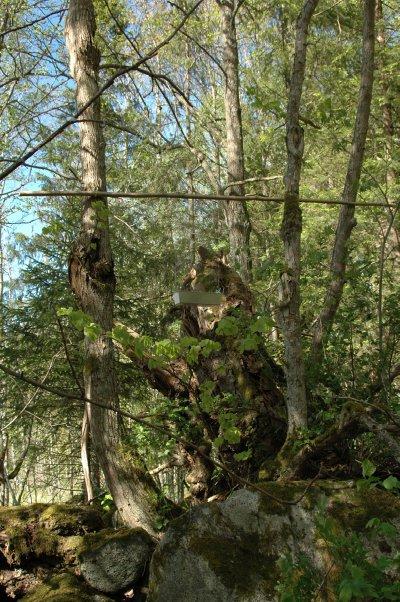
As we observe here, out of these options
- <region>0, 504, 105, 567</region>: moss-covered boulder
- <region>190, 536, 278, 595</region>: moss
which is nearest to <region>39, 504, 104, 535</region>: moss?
<region>0, 504, 105, 567</region>: moss-covered boulder

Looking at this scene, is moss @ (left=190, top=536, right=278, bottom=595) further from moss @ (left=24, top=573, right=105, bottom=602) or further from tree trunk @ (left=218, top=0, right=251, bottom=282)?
tree trunk @ (left=218, top=0, right=251, bottom=282)

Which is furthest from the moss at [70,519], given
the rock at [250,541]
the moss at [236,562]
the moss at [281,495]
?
the moss at [281,495]

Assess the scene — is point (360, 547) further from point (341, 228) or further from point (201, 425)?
point (341, 228)

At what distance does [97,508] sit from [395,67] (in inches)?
415

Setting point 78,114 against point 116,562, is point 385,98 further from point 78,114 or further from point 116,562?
point 78,114

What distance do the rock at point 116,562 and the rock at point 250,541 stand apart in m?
1.21

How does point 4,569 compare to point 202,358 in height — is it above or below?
below

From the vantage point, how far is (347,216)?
623 cm

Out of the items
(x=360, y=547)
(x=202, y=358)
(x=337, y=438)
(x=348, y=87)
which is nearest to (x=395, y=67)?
(x=348, y=87)

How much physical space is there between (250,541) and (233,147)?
6.87 meters

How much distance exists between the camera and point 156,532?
546 centimetres

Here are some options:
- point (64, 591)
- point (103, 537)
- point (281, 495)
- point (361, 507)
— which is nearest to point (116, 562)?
point (103, 537)

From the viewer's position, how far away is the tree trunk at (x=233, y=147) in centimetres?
855

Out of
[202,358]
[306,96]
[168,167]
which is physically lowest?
[202,358]
